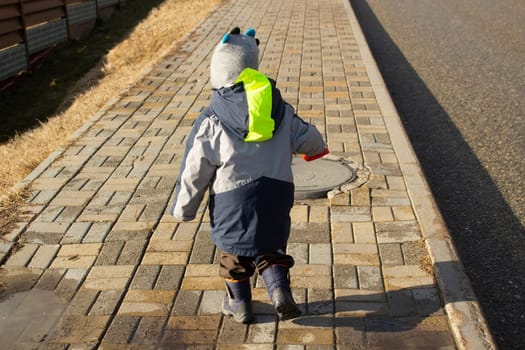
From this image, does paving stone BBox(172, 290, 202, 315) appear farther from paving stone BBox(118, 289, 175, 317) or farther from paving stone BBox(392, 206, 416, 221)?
paving stone BBox(392, 206, 416, 221)

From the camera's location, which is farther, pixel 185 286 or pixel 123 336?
pixel 185 286

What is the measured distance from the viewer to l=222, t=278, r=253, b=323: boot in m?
3.56

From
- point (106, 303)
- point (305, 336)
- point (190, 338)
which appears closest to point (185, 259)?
point (106, 303)

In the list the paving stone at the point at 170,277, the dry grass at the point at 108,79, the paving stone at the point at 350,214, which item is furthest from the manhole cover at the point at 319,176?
the dry grass at the point at 108,79

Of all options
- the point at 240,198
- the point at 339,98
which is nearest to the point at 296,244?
the point at 240,198

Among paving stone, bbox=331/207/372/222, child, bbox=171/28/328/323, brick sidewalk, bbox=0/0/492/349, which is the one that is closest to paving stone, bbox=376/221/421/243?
brick sidewalk, bbox=0/0/492/349

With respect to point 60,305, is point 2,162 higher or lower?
lower

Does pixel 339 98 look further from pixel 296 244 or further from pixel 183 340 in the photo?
pixel 183 340

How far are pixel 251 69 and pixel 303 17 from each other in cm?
1103

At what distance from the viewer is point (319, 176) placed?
5480 mm

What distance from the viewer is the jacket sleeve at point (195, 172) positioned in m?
3.34

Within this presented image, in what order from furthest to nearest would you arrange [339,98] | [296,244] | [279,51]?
[279,51] → [339,98] → [296,244]

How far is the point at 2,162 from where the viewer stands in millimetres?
7027

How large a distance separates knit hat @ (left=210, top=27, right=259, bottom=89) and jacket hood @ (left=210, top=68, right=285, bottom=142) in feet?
0.15
